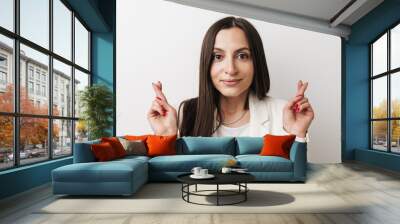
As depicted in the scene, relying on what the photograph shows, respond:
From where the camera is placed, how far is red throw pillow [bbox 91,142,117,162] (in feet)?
17.3

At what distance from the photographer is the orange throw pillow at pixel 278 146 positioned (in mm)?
6109

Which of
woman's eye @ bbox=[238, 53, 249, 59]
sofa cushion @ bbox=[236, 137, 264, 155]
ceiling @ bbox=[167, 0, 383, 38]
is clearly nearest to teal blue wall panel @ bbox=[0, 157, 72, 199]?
sofa cushion @ bbox=[236, 137, 264, 155]

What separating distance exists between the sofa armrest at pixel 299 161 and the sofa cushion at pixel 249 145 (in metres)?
0.75

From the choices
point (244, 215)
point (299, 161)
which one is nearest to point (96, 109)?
point (299, 161)

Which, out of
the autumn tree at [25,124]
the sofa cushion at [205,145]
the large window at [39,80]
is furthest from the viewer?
the sofa cushion at [205,145]

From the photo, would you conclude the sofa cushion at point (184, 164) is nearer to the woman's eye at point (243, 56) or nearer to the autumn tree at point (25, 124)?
the autumn tree at point (25, 124)

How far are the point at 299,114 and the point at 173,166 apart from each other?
3084mm

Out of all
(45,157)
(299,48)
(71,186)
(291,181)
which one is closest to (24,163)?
(45,157)

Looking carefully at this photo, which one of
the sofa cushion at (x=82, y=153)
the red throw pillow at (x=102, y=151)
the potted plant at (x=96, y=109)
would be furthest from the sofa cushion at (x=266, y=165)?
the potted plant at (x=96, y=109)

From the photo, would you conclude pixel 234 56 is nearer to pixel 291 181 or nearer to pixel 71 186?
pixel 291 181

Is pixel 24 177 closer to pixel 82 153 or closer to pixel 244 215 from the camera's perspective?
pixel 82 153

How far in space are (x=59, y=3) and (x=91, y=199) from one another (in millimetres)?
3580

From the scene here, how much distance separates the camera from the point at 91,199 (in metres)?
4.55

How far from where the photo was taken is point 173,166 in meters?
5.70
